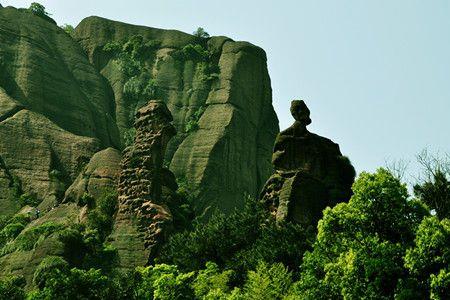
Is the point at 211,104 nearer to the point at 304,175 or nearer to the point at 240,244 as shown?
the point at 304,175

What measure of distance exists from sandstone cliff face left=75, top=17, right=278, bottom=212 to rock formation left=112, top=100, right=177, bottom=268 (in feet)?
77.4

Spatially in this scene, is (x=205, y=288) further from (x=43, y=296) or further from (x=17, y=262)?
(x=17, y=262)

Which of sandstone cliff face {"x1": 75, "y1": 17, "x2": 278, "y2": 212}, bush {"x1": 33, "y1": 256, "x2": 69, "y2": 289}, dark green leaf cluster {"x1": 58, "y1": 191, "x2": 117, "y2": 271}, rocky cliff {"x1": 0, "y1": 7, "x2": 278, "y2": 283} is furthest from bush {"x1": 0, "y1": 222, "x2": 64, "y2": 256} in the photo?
sandstone cliff face {"x1": 75, "y1": 17, "x2": 278, "y2": 212}

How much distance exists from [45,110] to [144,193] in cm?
2799

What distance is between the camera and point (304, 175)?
2745 centimetres

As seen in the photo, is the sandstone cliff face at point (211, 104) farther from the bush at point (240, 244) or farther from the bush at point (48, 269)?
the bush at point (48, 269)

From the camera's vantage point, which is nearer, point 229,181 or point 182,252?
point 182,252

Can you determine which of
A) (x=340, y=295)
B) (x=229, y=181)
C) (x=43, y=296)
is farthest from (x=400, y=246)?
(x=229, y=181)

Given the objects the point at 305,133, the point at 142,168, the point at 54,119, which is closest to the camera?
the point at 305,133

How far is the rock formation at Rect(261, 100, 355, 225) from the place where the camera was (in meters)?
26.8

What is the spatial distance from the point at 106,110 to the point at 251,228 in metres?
40.3

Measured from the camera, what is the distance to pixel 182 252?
26.8 metres

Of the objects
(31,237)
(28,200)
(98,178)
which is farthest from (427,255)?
(28,200)

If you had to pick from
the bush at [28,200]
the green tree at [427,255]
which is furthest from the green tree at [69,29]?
the green tree at [427,255]
